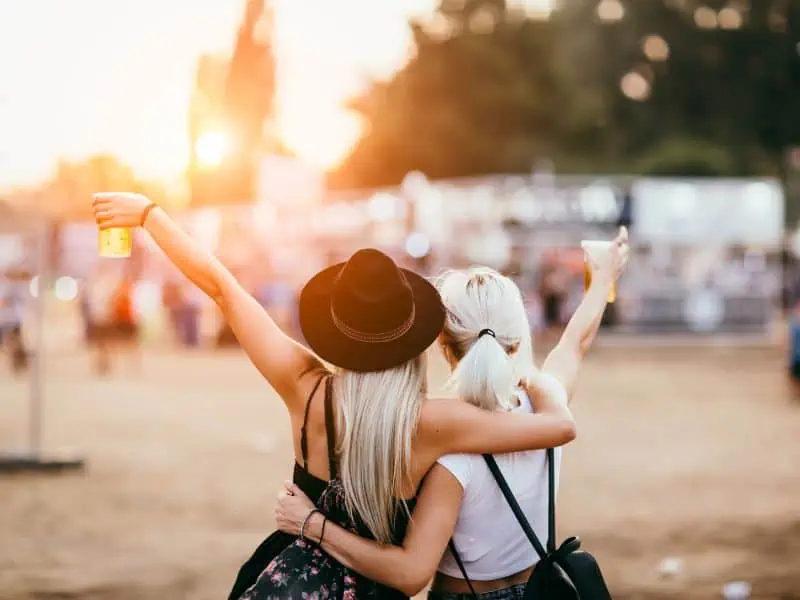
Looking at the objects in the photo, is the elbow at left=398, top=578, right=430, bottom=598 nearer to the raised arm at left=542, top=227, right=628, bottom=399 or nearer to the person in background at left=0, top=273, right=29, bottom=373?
the raised arm at left=542, top=227, right=628, bottom=399

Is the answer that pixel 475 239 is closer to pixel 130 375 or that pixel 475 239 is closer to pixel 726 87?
pixel 130 375

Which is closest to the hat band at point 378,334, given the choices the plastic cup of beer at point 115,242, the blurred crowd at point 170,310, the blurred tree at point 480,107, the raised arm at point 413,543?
the raised arm at point 413,543

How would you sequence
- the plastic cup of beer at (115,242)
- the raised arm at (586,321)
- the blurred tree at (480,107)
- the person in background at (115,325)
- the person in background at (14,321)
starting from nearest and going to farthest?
the plastic cup of beer at (115,242), the raised arm at (586,321), the person in background at (115,325), the person in background at (14,321), the blurred tree at (480,107)

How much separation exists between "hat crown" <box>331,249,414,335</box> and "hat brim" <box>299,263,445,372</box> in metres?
0.03

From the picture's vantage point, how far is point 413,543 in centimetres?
261

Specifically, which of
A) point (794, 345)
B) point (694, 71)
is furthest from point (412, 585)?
point (694, 71)

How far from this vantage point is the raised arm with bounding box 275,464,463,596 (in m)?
2.61

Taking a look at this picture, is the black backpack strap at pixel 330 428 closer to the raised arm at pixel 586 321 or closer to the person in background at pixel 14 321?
the raised arm at pixel 586 321

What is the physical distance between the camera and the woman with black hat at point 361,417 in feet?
8.47

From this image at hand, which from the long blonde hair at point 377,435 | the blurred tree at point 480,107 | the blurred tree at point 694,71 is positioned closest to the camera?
the long blonde hair at point 377,435

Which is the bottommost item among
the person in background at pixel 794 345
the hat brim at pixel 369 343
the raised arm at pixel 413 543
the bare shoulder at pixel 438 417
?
the person in background at pixel 794 345

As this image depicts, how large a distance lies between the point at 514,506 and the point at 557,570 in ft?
0.60

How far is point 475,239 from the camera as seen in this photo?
3086 cm

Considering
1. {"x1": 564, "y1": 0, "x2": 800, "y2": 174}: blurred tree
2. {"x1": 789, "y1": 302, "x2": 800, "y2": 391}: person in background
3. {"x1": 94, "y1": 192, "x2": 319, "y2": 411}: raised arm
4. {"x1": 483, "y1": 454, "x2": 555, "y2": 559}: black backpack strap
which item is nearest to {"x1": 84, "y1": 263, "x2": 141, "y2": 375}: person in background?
{"x1": 789, "y1": 302, "x2": 800, "y2": 391}: person in background
